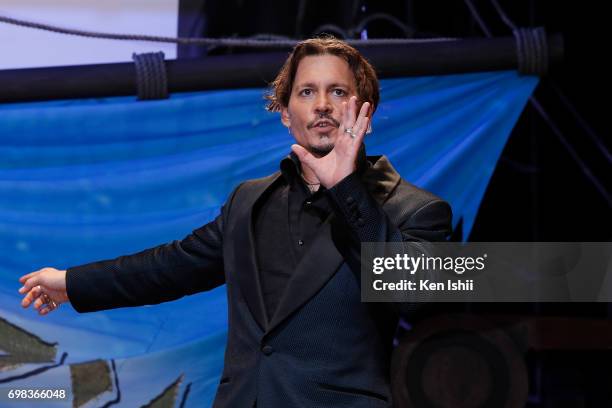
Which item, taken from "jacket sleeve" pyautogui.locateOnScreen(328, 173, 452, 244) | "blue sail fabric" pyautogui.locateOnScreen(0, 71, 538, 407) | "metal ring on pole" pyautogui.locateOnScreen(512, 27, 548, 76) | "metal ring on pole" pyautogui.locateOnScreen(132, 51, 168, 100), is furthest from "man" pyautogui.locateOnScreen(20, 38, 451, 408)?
"metal ring on pole" pyautogui.locateOnScreen(512, 27, 548, 76)

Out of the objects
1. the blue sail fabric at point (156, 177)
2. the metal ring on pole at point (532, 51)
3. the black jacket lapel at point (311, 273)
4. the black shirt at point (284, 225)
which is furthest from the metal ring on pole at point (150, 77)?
the black jacket lapel at point (311, 273)

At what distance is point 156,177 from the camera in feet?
10.6

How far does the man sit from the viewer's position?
205cm

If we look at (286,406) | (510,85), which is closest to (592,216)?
(510,85)

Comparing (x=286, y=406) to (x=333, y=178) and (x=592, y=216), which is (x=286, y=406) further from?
(x=592, y=216)

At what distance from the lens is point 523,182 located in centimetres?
348

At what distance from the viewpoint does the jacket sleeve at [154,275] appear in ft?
8.05

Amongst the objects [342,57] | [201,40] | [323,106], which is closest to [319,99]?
[323,106]

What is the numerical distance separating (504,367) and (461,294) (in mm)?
257

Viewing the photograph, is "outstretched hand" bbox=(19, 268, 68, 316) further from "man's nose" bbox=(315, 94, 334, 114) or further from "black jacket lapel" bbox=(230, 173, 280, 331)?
"man's nose" bbox=(315, 94, 334, 114)

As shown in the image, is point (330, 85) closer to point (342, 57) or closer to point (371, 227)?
point (342, 57)

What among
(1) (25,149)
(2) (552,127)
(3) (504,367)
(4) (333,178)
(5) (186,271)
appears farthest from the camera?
(2) (552,127)

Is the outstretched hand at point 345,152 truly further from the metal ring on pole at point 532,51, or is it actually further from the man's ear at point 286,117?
the metal ring on pole at point 532,51

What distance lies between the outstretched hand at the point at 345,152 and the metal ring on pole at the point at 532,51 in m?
1.40
